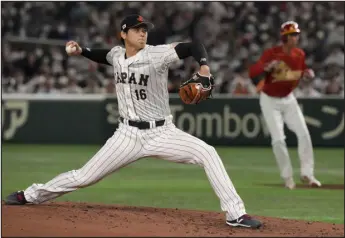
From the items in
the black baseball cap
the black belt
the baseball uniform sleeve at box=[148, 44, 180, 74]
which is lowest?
the black belt

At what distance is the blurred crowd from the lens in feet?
66.8

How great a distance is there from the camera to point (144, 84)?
7453 mm

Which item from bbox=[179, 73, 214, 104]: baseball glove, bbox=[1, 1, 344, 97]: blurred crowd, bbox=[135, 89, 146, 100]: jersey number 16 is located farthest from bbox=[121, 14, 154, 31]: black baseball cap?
bbox=[1, 1, 344, 97]: blurred crowd

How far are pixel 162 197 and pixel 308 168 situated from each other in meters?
2.50

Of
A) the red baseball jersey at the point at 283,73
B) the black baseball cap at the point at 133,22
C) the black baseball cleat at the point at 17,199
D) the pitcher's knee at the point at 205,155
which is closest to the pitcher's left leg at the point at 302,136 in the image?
the red baseball jersey at the point at 283,73

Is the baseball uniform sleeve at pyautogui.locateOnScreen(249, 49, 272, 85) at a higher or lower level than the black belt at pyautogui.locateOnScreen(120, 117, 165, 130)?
higher

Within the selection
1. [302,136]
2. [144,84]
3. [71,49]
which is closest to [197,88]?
[144,84]

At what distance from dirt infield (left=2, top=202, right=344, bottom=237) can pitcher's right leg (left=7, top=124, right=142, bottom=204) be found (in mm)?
254

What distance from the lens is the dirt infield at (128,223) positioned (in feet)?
21.8

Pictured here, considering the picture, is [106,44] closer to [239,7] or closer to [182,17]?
[182,17]

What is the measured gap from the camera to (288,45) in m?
11.4

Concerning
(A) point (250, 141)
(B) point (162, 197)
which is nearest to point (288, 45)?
(B) point (162, 197)

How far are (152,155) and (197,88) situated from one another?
2.59 feet

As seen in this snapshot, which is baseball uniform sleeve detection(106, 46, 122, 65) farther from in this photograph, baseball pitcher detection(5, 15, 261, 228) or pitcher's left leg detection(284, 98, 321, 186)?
pitcher's left leg detection(284, 98, 321, 186)
